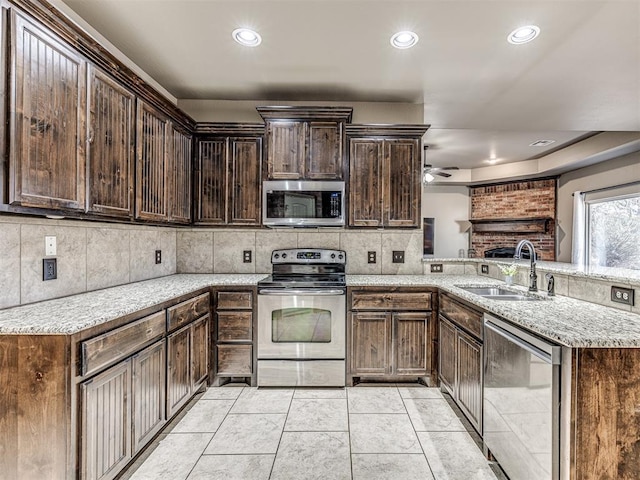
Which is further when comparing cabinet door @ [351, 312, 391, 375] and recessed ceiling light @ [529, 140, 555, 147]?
recessed ceiling light @ [529, 140, 555, 147]

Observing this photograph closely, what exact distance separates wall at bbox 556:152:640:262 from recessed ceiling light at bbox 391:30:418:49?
440cm

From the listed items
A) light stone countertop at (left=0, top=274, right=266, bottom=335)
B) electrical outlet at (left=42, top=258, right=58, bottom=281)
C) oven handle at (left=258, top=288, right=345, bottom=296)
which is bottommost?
oven handle at (left=258, top=288, right=345, bottom=296)

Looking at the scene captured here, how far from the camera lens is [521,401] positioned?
A: 4.94 ft

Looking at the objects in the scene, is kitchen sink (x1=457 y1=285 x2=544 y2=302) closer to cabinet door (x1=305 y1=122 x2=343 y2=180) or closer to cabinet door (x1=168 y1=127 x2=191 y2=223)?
cabinet door (x1=305 y1=122 x2=343 y2=180)

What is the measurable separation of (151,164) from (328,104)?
5.94ft

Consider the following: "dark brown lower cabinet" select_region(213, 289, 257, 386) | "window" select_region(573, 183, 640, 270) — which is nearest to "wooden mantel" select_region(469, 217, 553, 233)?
"window" select_region(573, 183, 640, 270)

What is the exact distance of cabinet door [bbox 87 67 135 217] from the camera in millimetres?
1793

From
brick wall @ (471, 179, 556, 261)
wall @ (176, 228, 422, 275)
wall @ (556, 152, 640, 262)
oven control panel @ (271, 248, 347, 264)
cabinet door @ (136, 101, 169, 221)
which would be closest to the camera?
cabinet door @ (136, 101, 169, 221)

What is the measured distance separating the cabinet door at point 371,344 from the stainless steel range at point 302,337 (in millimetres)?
111

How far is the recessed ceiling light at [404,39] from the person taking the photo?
2.16 meters

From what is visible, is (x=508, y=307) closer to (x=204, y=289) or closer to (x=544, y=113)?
(x=204, y=289)

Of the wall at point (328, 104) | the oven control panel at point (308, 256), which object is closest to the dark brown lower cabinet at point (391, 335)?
the oven control panel at point (308, 256)

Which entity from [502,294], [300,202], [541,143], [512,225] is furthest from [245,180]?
[512,225]

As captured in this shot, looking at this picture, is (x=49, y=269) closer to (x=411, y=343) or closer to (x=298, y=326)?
(x=298, y=326)
